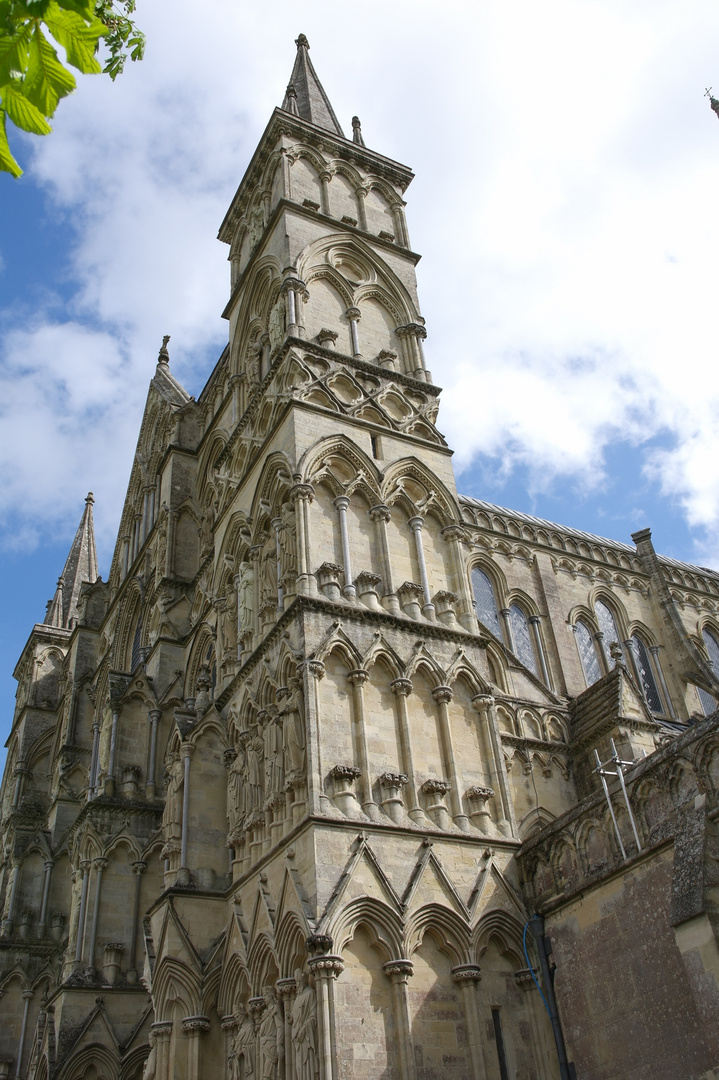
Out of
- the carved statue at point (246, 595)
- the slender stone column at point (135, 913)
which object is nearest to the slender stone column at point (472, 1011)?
the carved statue at point (246, 595)

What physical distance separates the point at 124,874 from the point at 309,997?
29.5 feet

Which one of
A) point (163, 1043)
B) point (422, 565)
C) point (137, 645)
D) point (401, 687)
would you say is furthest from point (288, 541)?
point (137, 645)

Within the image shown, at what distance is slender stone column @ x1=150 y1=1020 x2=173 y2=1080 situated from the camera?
47.5 feet

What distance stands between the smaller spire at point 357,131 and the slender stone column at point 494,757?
16.0 metres

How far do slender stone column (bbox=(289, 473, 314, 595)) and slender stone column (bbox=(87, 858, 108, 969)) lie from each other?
27.8 feet

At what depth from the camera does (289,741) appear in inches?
562

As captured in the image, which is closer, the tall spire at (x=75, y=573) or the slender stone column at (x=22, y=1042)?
the slender stone column at (x=22, y=1042)

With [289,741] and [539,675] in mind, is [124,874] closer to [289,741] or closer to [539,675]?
[289,741]

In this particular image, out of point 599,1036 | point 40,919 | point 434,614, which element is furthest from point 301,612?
point 40,919

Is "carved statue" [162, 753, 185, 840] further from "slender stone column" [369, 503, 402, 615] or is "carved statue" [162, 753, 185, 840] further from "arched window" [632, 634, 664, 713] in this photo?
"arched window" [632, 634, 664, 713]

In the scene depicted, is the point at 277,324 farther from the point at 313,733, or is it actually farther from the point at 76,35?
the point at 76,35

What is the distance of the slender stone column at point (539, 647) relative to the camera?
80.4ft

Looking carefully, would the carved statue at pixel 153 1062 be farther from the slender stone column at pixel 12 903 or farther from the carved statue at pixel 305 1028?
the slender stone column at pixel 12 903

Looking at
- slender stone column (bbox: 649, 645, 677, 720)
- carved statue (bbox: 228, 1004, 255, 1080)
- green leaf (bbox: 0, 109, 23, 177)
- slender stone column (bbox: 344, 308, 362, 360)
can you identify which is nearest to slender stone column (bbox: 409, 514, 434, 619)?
slender stone column (bbox: 344, 308, 362, 360)
